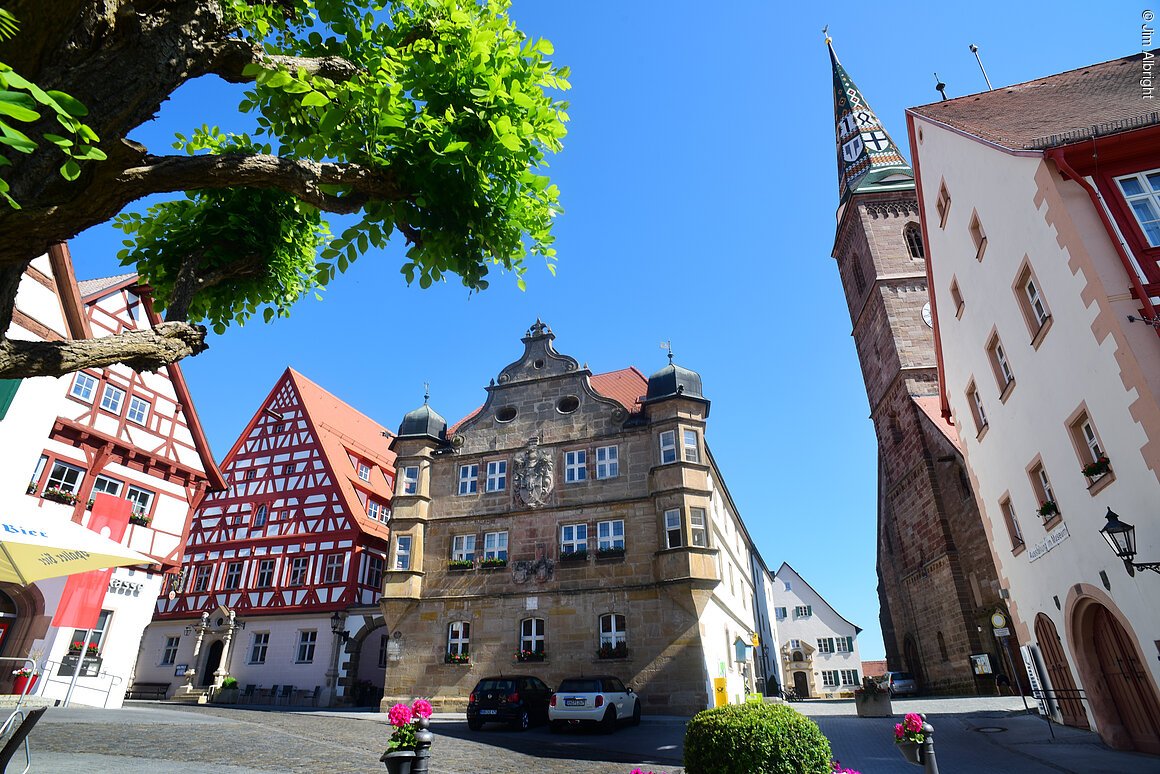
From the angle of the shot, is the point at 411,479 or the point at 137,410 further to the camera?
the point at 411,479

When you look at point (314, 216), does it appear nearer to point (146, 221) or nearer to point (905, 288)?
point (146, 221)

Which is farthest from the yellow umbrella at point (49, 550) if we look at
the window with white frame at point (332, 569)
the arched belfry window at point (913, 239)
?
the arched belfry window at point (913, 239)

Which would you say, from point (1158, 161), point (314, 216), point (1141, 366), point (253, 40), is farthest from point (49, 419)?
point (1158, 161)

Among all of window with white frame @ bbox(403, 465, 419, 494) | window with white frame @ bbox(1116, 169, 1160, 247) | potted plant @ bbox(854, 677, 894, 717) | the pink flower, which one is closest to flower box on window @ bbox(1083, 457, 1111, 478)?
window with white frame @ bbox(1116, 169, 1160, 247)

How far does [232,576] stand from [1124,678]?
100.0 feet

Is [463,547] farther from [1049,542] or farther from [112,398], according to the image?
[1049,542]

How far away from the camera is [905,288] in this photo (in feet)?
106

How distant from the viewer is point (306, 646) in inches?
1032

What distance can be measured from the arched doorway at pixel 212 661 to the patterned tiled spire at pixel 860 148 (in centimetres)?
3930

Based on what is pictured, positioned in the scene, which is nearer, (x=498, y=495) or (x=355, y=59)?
(x=355, y=59)

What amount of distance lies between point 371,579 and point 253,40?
26058 mm

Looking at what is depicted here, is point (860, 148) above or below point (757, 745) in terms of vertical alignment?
above

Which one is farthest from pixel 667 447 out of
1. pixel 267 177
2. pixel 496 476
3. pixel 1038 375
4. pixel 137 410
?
pixel 267 177

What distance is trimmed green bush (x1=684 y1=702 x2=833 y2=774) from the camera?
567 centimetres
